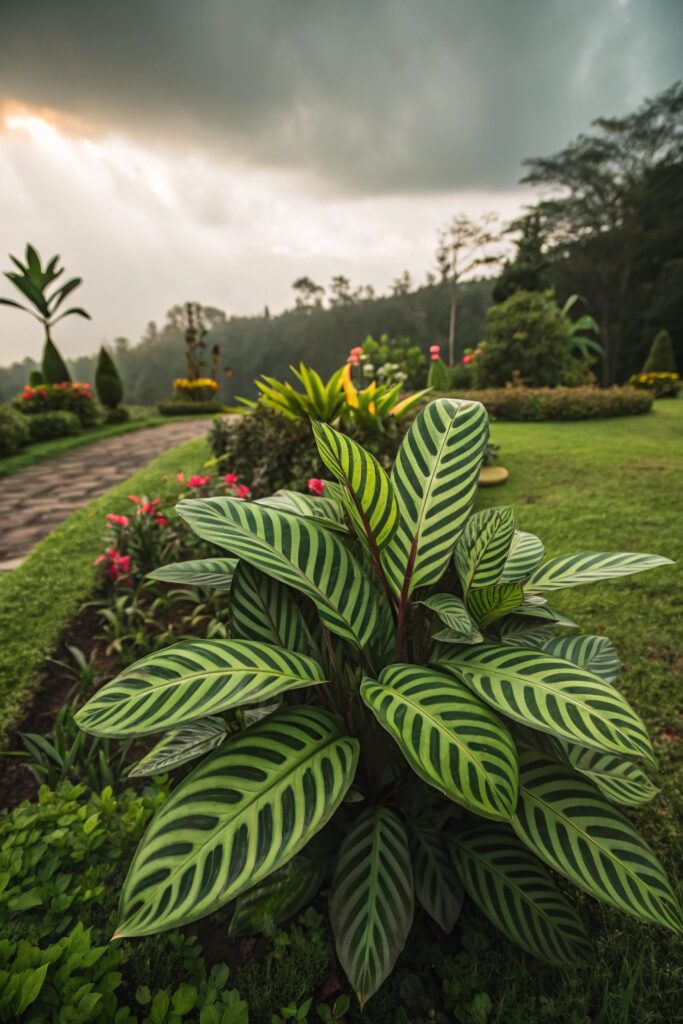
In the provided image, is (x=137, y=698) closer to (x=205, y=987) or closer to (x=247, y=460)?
(x=205, y=987)

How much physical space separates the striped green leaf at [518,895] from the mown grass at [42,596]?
4.79 ft

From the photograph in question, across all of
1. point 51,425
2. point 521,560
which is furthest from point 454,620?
point 51,425

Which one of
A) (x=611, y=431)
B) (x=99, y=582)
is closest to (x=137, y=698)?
(x=99, y=582)

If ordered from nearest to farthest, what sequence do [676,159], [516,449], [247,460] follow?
1. [247,460]
2. [516,449]
3. [676,159]

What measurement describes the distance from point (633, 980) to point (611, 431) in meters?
6.32

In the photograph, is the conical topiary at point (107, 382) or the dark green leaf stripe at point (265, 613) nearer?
the dark green leaf stripe at point (265, 613)

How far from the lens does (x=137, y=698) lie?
2.02 ft

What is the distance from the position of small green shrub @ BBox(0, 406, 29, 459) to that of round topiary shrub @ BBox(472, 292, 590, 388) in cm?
839

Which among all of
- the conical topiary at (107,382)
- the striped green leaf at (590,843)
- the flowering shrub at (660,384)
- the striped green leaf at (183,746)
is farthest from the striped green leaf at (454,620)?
the conical topiary at (107,382)

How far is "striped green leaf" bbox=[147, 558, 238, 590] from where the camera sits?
0.94 meters

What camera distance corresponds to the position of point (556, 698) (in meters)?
0.63

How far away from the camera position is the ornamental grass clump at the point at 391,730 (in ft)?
1.87

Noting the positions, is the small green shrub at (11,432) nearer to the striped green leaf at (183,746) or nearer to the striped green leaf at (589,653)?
the striped green leaf at (183,746)

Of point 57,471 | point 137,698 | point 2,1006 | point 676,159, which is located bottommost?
point 57,471
